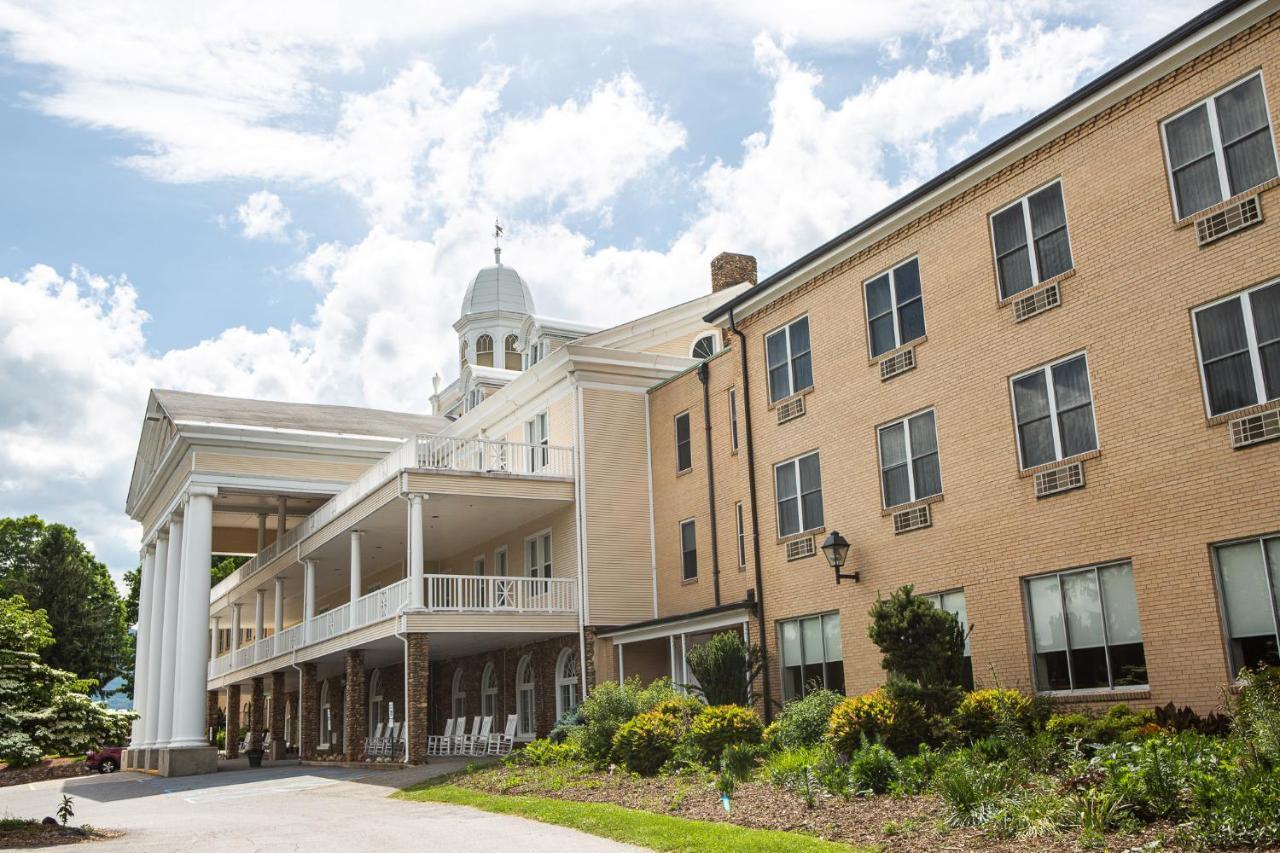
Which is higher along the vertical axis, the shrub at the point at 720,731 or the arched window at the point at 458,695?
the arched window at the point at 458,695

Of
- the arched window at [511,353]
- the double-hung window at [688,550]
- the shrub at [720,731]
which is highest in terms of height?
the arched window at [511,353]

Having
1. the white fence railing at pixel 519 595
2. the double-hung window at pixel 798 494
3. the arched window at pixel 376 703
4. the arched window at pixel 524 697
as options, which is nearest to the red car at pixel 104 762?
the arched window at pixel 376 703


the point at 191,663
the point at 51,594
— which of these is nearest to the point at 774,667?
the point at 191,663

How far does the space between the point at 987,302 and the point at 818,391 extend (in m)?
4.60

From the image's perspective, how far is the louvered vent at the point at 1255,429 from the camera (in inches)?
535

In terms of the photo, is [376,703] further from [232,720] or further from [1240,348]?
[1240,348]

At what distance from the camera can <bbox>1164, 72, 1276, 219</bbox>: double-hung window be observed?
14211 millimetres

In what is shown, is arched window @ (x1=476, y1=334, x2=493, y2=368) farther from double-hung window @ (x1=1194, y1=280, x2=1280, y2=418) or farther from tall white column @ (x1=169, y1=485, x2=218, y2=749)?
double-hung window @ (x1=1194, y1=280, x2=1280, y2=418)

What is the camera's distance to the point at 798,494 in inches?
888

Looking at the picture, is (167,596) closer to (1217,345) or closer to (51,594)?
(51,594)

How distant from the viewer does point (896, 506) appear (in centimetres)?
1977

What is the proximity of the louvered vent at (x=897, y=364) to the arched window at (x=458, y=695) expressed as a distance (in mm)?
18526

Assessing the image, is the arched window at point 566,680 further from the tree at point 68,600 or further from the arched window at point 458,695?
the tree at point 68,600

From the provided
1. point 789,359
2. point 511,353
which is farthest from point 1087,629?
point 511,353
